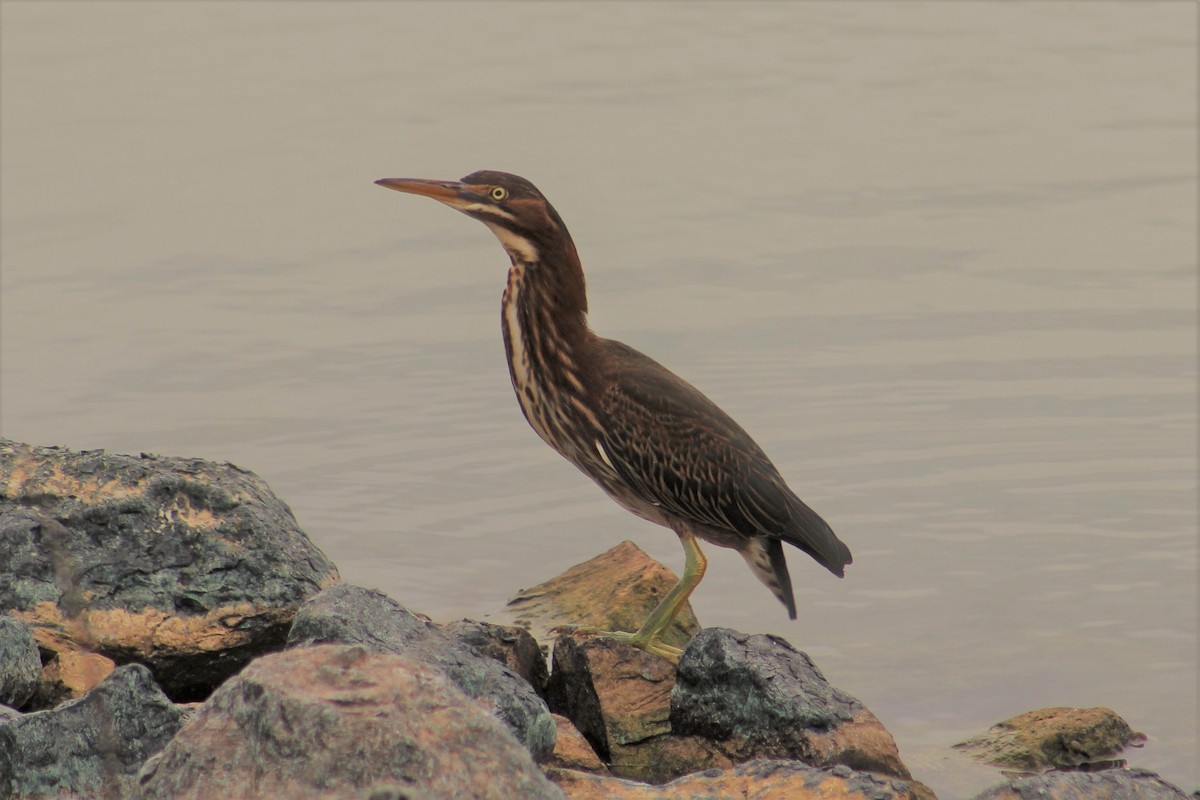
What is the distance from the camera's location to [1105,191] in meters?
13.5

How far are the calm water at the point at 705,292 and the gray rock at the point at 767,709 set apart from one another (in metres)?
1.15

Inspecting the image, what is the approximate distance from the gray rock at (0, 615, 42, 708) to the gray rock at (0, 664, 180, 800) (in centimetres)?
61

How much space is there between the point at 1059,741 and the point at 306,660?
3.65 meters

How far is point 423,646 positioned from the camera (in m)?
4.80

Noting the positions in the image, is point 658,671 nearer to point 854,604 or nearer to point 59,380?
point 854,604

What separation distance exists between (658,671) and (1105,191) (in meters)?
8.85

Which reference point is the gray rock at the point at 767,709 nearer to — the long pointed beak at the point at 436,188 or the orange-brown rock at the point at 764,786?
the orange-brown rock at the point at 764,786

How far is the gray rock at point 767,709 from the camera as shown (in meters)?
5.13

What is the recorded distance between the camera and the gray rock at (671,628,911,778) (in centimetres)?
513

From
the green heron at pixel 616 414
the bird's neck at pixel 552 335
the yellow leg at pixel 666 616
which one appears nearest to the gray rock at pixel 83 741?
the yellow leg at pixel 666 616

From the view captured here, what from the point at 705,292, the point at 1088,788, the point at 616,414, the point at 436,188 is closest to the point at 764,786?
the point at 1088,788

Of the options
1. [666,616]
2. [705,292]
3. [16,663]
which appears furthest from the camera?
[705,292]

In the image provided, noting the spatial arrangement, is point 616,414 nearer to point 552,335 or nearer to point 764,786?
point 552,335

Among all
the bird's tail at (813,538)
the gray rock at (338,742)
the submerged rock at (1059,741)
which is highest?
the gray rock at (338,742)
